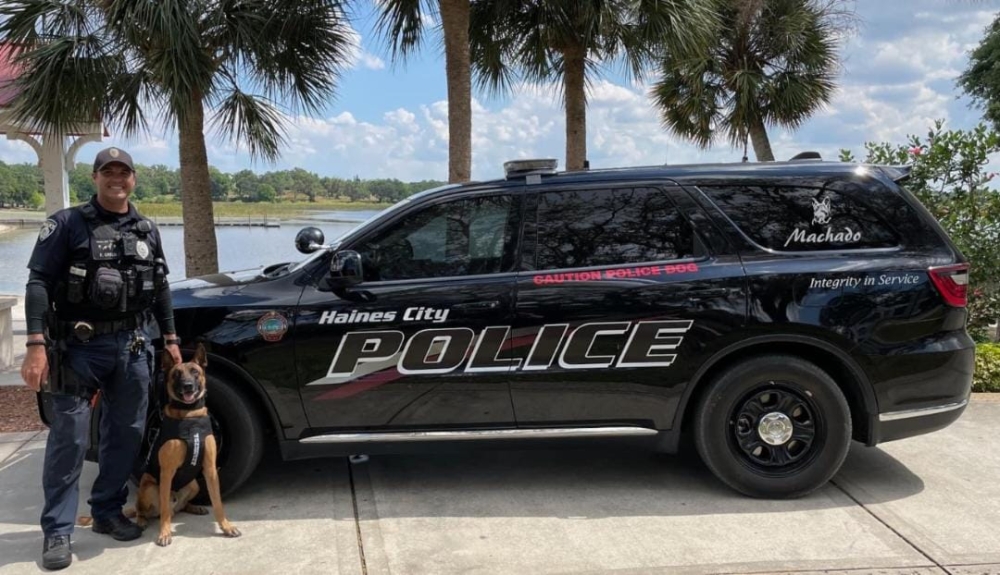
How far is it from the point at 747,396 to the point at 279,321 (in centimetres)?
251

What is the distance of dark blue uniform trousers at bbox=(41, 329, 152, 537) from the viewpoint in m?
3.29

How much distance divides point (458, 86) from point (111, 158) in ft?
14.8

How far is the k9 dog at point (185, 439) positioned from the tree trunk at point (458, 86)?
4302 mm

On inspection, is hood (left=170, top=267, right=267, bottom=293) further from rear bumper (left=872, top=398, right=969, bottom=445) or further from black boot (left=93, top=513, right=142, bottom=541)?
rear bumper (left=872, top=398, right=969, bottom=445)

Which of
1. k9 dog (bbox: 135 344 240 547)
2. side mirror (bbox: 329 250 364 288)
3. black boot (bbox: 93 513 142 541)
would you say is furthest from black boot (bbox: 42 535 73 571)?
side mirror (bbox: 329 250 364 288)

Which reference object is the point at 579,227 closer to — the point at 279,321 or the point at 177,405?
the point at 279,321

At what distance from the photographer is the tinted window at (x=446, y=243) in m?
3.84

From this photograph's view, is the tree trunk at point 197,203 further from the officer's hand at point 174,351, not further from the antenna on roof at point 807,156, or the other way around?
the antenna on roof at point 807,156

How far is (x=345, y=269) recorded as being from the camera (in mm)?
3633

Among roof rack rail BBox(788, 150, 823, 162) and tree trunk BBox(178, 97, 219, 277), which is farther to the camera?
tree trunk BBox(178, 97, 219, 277)

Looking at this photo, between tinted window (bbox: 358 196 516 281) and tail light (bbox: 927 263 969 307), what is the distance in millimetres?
2225

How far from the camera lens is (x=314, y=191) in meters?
9.00

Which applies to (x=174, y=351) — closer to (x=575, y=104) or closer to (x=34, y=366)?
(x=34, y=366)

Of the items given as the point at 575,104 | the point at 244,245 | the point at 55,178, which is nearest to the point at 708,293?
the point at 244,245
